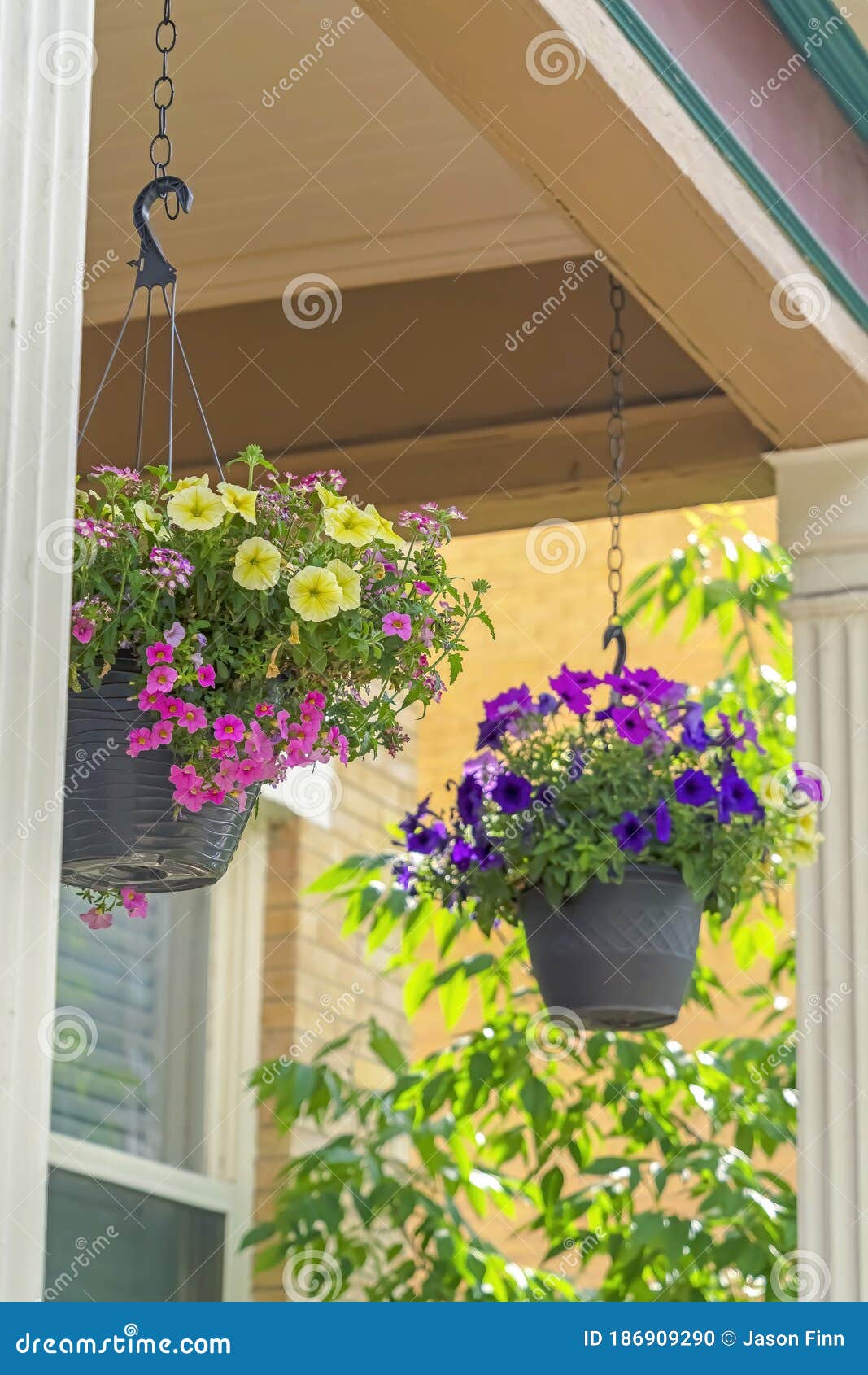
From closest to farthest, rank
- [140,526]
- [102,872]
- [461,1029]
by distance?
[140,526], [102,872], [461,1029]

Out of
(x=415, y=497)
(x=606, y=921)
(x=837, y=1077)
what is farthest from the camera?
(x=415, y=497)

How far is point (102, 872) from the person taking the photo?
1.87 meters

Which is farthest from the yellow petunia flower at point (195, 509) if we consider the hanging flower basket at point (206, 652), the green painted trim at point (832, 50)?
the green painted trim at point (832, 50)

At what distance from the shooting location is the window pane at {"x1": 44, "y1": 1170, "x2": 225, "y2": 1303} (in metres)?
4.57

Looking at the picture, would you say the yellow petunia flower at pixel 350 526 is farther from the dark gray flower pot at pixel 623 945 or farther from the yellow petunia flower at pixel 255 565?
the dark gray flower pot at pixel 623 945

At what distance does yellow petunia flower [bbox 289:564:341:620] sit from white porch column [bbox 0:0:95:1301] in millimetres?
458

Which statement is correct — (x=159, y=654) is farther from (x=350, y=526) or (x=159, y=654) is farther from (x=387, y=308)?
(x=387, y=308)

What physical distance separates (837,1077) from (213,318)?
212 centimetres

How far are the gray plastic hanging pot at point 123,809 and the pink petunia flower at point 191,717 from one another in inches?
1.7

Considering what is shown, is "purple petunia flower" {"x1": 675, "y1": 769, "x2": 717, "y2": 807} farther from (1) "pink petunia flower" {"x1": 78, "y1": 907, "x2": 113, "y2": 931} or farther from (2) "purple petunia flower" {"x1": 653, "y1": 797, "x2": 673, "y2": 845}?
(1) "pink petunia flower" {"x1": 78, "y1": 907, "x2": 113, "y2": 931}

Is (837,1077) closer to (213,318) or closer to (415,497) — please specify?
(415,497)

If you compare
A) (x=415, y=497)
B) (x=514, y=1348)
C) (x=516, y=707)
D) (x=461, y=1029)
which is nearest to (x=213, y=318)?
(x=415, y=497)

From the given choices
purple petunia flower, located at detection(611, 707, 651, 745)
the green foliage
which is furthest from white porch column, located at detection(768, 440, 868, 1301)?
the green foliage

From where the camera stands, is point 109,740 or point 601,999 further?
point 601,999
